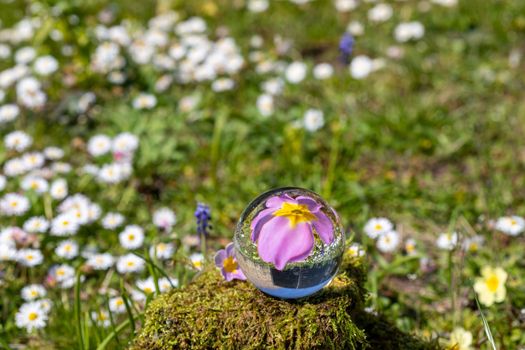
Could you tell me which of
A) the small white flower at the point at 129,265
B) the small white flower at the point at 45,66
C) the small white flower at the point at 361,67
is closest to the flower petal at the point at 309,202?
the small white flower at the point at 129,265

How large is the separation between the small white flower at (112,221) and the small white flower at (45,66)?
1517 mm

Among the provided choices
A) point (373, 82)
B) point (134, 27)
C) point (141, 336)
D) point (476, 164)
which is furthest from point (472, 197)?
point (134, 27)

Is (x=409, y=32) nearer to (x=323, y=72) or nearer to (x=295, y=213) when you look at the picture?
(x=323, y=72)

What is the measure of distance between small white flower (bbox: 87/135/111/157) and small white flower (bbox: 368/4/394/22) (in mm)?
2342

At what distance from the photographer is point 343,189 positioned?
359 cm

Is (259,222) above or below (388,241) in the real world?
above

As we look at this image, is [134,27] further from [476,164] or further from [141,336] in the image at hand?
[141,336]

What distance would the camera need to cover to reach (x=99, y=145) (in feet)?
13.1

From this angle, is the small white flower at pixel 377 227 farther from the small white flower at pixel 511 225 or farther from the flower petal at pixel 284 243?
the flower petal at pixel 284 243

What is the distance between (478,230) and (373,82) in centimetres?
165

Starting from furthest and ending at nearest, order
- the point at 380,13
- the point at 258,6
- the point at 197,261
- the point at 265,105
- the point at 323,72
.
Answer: the point at 258,6
the point at 380,13
the point at 323,72
the point at 265,105
the point at 197,261

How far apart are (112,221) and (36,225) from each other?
367 millimetres

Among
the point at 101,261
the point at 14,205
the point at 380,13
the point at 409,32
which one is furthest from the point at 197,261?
the point at 380,13

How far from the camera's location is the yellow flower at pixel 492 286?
7.52ft
